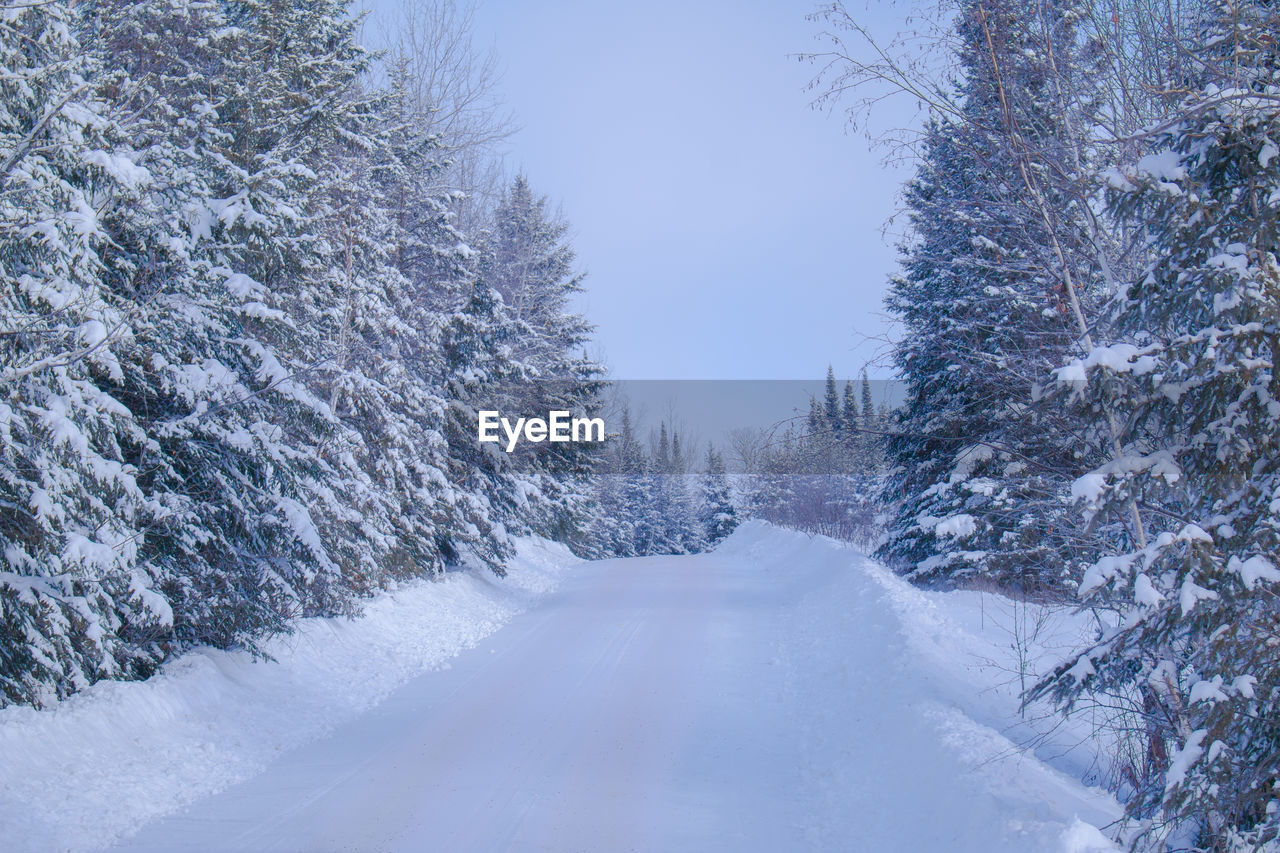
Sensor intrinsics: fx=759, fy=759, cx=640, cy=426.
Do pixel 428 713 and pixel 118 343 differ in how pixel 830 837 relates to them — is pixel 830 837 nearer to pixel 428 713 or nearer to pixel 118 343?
pixel 428 713

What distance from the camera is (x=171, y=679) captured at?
7.32 metres

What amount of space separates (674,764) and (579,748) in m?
0.93

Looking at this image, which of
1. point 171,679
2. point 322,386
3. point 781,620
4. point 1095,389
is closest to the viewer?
point 1095,389

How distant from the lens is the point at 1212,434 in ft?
12.1

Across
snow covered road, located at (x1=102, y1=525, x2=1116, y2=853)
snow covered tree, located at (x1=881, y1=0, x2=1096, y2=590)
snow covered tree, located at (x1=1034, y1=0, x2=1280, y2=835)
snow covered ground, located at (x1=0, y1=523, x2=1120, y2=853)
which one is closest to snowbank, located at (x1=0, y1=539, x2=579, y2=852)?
snow covered ground, located at (x1=0, y1=523, x2=1120, y2=853)

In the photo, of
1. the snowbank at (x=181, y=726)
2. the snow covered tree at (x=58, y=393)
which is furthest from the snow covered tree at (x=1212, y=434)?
the snow covered tree at (x=58, y=393)

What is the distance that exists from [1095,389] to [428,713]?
7.26 m

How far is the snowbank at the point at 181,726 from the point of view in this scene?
533 cm

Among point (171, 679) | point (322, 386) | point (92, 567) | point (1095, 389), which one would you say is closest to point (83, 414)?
point (92, 567)

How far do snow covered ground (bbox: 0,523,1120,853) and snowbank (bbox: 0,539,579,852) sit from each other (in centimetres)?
2

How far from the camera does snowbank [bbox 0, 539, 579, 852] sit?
17.5 ft

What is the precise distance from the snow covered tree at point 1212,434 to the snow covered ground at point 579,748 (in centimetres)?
79

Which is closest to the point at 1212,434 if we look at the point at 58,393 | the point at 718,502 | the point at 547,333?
the point at 58,393

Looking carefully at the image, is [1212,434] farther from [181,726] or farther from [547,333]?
[547,333]
